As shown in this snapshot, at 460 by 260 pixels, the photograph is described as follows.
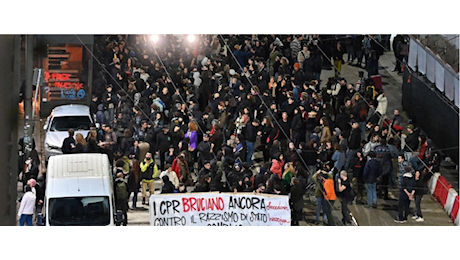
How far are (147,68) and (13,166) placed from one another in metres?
3.57

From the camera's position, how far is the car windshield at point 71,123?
20062mm

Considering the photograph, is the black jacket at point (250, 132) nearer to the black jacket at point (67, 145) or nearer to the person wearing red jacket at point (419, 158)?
the person wearing red jacket at point (419, 158)

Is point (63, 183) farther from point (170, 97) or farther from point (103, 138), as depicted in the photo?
point (170, 97)

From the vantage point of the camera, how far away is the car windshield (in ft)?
65.8

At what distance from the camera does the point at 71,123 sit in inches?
794

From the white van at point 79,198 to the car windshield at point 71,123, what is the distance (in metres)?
1.56

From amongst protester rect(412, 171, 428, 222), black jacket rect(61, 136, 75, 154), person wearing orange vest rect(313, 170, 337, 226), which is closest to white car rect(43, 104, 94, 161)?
black jacket rect(61, 136, 75, 154)

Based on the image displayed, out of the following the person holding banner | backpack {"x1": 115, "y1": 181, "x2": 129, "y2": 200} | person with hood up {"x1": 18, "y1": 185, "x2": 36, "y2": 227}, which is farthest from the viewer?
the person holding banner

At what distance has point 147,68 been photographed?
20781mm

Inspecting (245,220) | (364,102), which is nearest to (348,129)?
(364,102)

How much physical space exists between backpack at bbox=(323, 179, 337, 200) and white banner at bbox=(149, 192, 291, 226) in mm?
822

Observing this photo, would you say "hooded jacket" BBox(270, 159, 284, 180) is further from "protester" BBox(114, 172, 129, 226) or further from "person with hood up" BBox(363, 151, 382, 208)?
"protester" BBox(114, 172, 129, 226)

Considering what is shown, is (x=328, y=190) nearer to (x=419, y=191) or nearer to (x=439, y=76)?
(x=419, y=191)

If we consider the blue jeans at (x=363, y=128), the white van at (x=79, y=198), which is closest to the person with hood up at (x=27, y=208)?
the white van at (x=79, y=198)
